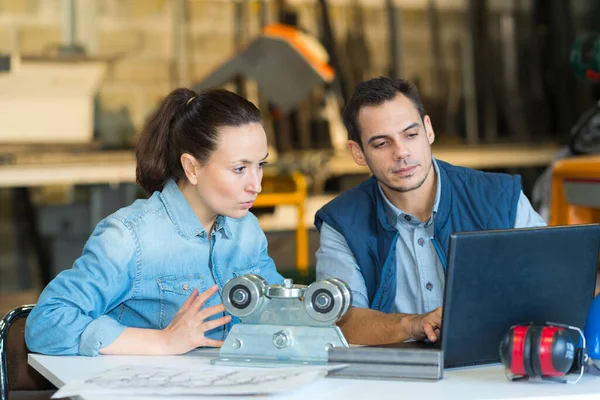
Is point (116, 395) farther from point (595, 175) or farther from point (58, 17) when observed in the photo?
point (58, 17)

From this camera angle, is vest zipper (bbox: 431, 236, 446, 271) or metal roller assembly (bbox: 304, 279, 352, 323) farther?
vest zipper (bbox: 431, 236, 446, 271)

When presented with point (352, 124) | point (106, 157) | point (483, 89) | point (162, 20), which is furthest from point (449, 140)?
point (352, 124)

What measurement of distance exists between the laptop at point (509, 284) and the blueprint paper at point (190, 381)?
0.23 m

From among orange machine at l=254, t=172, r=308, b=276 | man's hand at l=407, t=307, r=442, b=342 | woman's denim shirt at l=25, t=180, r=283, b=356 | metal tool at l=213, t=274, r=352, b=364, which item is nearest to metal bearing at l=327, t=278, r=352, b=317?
metal tool at l=213, t=274, r=352, b=364

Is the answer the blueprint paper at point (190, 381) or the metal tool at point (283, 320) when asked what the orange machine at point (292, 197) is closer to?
the metal tool at point (283, 320)

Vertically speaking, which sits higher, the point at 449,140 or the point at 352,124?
the point at 352,124

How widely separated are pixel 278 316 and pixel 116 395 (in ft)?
1.10

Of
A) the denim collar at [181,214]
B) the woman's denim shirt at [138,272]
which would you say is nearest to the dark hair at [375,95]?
the woman's denim shirt at [138,272]

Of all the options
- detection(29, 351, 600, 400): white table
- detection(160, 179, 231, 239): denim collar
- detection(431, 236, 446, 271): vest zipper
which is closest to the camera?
detection(29, 351, 600, 400): white table

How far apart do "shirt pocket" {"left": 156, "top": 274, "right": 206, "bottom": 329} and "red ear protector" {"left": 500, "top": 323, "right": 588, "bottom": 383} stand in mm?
694

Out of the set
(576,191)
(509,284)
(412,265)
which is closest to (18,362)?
(412,265)

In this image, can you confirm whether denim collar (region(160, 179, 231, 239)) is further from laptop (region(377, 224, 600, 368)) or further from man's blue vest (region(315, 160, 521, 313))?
laptop (region(377, 224, 600, 368))

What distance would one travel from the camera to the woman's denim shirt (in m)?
1.74

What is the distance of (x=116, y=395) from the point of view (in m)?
1.36
